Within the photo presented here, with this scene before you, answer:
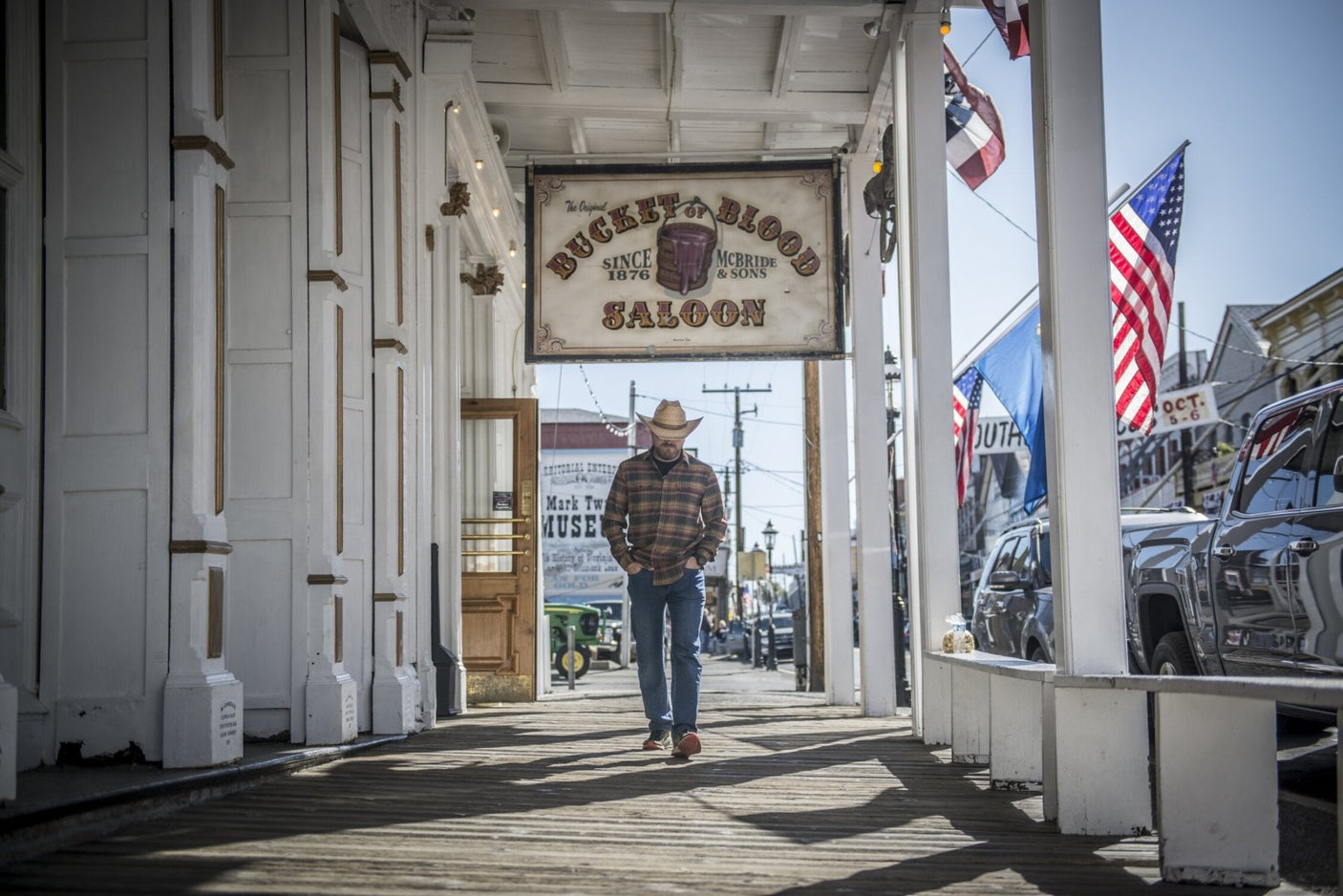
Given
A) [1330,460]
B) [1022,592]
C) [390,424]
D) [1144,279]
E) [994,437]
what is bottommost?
[1022,592]

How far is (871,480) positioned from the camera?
36.8 feet

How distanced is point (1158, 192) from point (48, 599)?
28.9ft

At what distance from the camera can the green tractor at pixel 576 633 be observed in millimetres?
19984

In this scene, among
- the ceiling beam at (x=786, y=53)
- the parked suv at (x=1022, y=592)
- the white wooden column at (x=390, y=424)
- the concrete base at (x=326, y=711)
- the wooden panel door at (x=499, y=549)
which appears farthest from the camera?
the wooden panel door at (x=499, y=549)

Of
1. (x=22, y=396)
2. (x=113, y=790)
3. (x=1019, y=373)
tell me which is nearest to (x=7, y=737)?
(x=113, y=790)

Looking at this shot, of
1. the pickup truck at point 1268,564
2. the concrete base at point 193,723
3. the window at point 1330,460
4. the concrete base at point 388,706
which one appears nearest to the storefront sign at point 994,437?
the pickup truck at point 1268,564

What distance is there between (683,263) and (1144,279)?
12.0ft

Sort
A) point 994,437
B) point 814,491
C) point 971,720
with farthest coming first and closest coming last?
point 994,437 → point 814,491 → point 971,720

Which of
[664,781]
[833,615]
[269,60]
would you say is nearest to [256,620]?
[664,781]

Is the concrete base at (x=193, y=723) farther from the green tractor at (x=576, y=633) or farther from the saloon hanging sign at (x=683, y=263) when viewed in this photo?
the green tractor at (x=576, y=633)

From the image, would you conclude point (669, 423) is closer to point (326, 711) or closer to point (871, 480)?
point (326, 711)

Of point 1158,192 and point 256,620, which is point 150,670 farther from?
point 1158,192

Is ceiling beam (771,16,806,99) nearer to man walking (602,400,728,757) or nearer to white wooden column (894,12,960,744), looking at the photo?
white wooden column (894,12,960,744)

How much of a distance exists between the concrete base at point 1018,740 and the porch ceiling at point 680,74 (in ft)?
16.8
